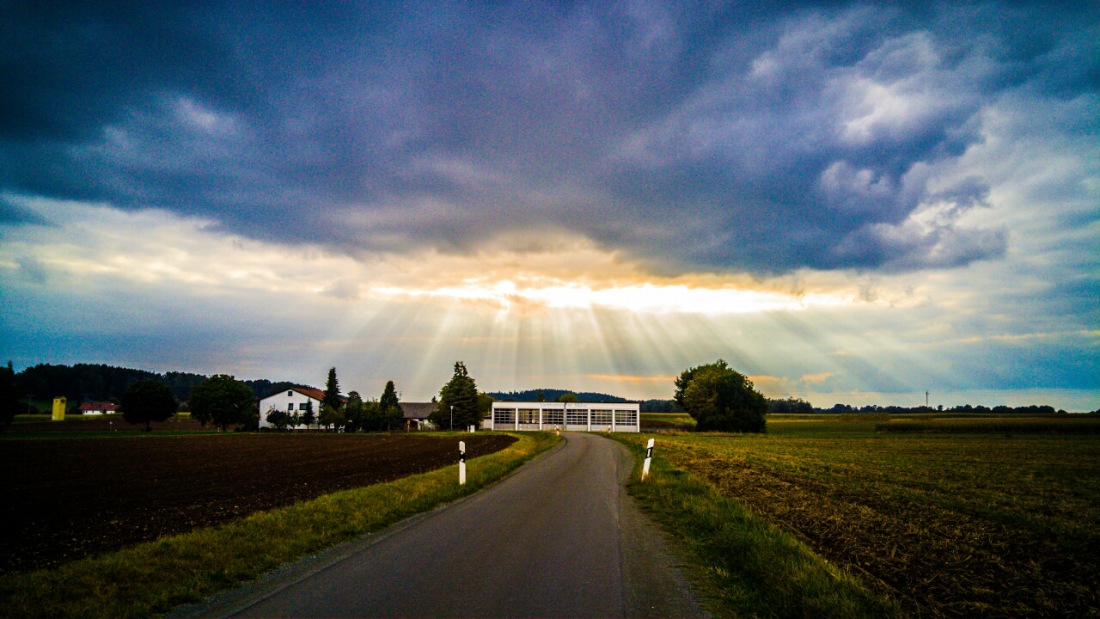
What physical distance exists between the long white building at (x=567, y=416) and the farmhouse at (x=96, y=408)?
124m

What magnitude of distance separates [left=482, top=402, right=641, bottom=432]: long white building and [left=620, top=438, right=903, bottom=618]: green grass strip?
334 feet

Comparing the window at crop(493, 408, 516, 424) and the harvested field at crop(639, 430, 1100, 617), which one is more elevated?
the harvested field at crop(639, 430, 1100, 617)

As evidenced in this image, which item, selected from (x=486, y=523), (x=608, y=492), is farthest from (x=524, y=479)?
(x=486, y=523)

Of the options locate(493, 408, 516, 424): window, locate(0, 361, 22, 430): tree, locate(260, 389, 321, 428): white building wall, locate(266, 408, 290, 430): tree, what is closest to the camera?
locate(0, 361, 22, 430): tree

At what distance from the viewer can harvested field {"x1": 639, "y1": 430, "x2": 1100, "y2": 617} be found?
732cm

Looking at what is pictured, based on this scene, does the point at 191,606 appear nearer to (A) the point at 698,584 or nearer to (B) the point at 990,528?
(A) the point at 698,584

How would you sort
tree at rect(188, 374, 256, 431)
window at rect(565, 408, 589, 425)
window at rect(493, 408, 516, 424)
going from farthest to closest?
window at rect(493, 408, 516, 424) < window at rect(565, 408, 589, 425) < tree at rect(188, 374, 256, 431)

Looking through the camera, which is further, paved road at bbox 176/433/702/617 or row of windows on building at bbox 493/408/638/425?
row of windows on building at bbox 493/408/638/425

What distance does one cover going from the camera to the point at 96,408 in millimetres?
167875

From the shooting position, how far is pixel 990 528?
12719 millimetres

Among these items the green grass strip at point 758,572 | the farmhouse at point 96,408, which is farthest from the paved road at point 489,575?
the farmhouse at point 96,408

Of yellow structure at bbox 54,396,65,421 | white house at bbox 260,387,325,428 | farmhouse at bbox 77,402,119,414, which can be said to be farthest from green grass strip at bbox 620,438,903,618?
farmhouse at bbox 77,402,119,414

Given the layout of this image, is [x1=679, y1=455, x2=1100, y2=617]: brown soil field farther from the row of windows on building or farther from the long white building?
the row of windows on building

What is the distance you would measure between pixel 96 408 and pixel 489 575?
20787 cm
